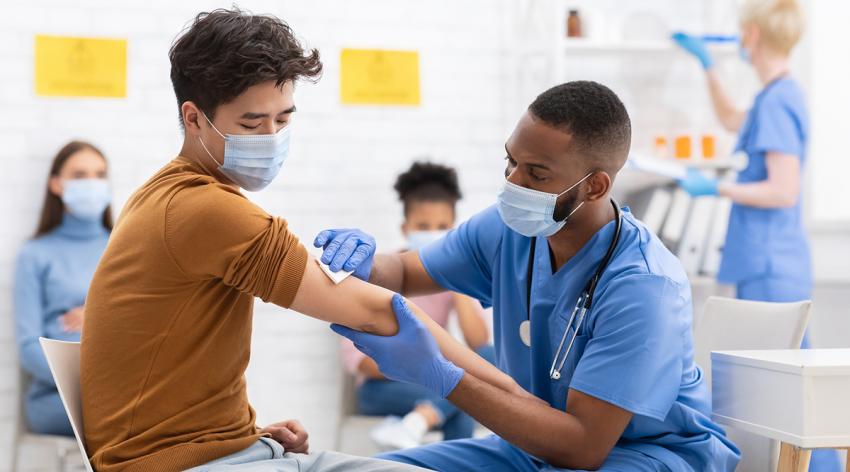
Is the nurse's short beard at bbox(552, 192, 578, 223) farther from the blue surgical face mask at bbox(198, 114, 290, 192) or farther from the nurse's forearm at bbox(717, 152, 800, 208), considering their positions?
the nurse's forearm at bbox(717, 152, 800, 208)

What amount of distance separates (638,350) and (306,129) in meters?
2.11

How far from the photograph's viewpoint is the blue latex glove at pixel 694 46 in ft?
11.2

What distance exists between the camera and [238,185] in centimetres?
170

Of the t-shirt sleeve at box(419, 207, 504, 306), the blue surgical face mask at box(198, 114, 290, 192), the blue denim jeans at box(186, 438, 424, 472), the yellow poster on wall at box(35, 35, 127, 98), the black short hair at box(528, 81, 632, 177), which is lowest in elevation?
the blue denim jeans at box(186, 438, 424, 472)

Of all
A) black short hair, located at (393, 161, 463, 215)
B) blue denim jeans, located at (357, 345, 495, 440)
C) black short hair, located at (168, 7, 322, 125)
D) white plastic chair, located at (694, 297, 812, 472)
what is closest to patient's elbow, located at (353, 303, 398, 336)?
black short hair, located at (168, 7, 322, 125)

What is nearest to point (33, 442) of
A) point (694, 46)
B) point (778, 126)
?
point (778, 126)

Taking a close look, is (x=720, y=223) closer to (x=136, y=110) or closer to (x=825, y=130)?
(x=825, y=130)

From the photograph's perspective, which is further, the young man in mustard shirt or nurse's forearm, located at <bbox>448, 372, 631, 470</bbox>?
nurse's forearm, located at <bbox>448, 372, 631, 470</bbox>

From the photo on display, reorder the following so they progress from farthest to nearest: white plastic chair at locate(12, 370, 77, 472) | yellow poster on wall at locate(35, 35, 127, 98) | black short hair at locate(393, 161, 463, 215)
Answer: black short hair at locate(393, 161, 463, 215) → yellow poster on wall at locate(35, 35, 127, 98) → white plastic chair at locate(12, 370, 77, 472)

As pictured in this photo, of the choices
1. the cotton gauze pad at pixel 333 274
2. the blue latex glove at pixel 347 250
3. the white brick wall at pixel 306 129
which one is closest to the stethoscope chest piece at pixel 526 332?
the blue latex glove at pixel 347 250

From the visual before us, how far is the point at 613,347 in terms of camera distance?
157cm

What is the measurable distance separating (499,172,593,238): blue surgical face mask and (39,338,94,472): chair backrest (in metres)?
0.81

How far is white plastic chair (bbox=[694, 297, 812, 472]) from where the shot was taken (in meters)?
1.80

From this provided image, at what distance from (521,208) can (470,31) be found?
1972 mm
